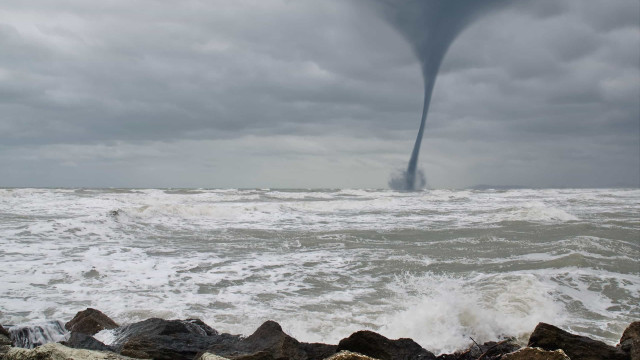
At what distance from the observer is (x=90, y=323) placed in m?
5.95

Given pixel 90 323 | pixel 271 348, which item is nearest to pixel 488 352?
pixel 271 348

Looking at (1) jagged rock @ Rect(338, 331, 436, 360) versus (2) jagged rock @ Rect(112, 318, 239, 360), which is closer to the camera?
(2) jagged rock @ Rect(112, 318, 239, 360)

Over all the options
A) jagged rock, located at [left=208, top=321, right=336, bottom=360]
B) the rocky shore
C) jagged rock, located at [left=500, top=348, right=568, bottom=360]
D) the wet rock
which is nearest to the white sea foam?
the rocky shore

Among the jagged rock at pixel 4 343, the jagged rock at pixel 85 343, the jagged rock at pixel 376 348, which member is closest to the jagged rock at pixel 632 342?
the jagged rock at pixel 376 348

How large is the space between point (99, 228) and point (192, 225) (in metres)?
4.47

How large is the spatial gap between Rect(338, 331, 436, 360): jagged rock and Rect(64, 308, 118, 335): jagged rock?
3.04 meters

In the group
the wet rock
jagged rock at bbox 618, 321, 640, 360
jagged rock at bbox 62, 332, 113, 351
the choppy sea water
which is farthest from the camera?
the choppy sea water

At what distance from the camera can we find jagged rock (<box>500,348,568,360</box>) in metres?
3.61

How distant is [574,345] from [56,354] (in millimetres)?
4538

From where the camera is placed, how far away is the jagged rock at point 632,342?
15.2ft

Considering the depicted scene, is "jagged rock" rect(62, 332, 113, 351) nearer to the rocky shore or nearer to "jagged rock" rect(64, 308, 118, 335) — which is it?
the rocky shore

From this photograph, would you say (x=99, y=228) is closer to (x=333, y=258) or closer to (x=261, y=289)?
(x=333, y=258)

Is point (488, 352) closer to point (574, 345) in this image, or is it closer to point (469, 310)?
point (574, 345)

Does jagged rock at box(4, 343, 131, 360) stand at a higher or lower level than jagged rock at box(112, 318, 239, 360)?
higher
